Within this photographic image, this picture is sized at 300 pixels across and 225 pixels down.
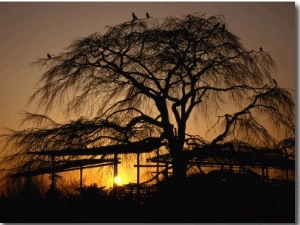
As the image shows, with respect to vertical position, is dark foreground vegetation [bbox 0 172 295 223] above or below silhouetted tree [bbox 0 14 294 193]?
below

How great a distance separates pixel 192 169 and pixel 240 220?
108 centimetres

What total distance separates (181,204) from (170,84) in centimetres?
169

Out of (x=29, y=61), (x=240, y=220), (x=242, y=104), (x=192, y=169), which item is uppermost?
(x=29, y=61)

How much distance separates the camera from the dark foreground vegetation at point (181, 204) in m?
6.16

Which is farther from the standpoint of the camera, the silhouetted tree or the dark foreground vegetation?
the silhouetted tree

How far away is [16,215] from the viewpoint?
615 cm

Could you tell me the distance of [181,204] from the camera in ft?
21.6

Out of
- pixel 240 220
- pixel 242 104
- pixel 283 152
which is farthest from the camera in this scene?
pixel 242 104

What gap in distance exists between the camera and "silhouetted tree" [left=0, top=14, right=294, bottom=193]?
22.7ft

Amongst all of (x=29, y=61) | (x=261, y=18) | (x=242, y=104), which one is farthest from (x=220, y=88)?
(x=29, y=61)

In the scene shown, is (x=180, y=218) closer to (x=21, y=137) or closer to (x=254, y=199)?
(x=254, y=199)

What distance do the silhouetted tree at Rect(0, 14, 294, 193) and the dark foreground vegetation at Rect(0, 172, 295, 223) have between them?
1.52ft

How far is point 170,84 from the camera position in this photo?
7105mm

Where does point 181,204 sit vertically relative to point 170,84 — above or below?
below
